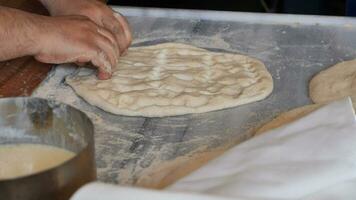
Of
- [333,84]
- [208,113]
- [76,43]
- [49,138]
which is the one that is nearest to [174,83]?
[208,113]

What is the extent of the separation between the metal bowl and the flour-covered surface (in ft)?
0.57

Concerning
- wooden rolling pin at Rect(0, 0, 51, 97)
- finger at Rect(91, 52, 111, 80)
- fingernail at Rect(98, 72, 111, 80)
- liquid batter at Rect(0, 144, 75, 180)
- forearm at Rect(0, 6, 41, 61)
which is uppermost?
liquid batter at Rect(0, 144, 75, 180)

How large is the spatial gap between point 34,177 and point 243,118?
671mm

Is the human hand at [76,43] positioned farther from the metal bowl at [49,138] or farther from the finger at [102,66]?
the metal bowl at [49,138]

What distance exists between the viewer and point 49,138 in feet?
3.43

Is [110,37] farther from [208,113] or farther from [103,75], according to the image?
[208,113]

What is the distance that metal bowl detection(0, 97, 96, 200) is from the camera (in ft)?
2.77

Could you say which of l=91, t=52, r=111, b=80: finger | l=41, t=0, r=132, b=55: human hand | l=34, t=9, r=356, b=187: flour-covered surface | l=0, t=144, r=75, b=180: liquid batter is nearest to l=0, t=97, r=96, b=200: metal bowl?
l=0, t=144, r=75, b=180: liquid batter

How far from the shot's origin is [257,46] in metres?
1.79

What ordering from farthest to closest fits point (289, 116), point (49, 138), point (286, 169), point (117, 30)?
point (117, 30) → point (289, 116) → point (49, 138) → point (286, 169)

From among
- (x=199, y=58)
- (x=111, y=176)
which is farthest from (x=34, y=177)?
(x=199, y=58)

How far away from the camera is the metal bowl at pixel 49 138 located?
0.84m

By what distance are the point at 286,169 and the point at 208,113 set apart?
53 cm

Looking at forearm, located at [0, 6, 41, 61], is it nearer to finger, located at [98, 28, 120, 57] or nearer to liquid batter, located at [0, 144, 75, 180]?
finger, located at [98, 28, 120, 57]
